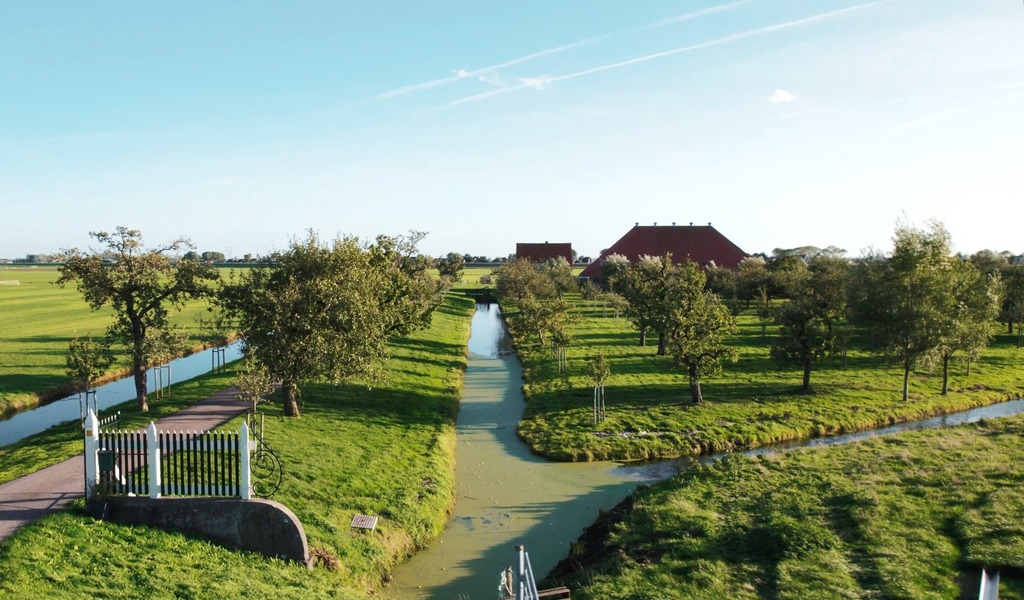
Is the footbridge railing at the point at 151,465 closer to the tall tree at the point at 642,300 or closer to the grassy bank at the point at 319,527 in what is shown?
the grassy bank at the point at 319,527

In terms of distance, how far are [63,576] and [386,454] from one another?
37.1 ft

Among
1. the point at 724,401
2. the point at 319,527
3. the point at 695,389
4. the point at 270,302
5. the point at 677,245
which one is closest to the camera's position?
the point at 319,527

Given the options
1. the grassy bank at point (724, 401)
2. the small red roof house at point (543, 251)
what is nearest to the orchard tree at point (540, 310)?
the grassy bank at point (724, 401)

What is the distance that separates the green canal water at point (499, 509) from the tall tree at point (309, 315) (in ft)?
17.1

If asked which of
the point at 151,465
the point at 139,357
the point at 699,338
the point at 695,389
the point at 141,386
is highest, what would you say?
the point at 699,338

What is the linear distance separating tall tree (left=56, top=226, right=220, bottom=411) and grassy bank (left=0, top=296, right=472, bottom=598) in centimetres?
506

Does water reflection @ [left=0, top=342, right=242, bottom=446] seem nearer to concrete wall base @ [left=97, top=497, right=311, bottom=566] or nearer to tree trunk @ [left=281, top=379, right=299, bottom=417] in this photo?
tree trunk @ [left=281, top=379, right=299, bottom=417]

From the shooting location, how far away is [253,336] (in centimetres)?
2253

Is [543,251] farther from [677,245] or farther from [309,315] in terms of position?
[309,315]

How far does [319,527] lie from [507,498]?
246 inches

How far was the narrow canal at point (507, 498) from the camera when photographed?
→ 49.6ft

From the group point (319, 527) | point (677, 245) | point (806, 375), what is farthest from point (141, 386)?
point (677, 245)

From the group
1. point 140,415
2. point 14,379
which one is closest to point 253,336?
point 140,415

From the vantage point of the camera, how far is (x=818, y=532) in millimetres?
14906
